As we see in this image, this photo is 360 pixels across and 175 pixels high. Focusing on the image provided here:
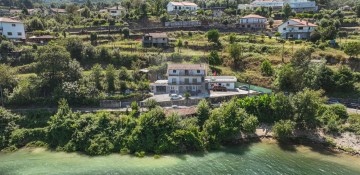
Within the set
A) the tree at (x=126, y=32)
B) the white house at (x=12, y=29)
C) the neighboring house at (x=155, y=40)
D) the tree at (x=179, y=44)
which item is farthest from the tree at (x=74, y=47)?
the tree at (x=179, y=44)

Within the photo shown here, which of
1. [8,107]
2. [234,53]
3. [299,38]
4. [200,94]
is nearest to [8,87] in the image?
[8,107]

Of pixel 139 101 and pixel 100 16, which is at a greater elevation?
pixel 100 16

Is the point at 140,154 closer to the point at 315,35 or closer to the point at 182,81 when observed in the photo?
the point at 182,81

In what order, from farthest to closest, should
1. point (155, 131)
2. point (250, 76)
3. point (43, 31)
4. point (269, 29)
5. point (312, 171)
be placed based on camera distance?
point (269, 29)
point (43, 31)
point (250, 76)
point (155, 131)
point (312, 171)

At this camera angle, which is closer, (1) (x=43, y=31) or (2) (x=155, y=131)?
(2) (x=155, y=131)

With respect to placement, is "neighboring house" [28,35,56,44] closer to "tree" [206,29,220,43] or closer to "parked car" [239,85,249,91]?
"tree" [206,29,220,43]


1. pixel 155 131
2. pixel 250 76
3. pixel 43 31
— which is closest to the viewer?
pixel 155 131

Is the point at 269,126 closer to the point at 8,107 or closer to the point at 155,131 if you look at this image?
the point at 155,131
